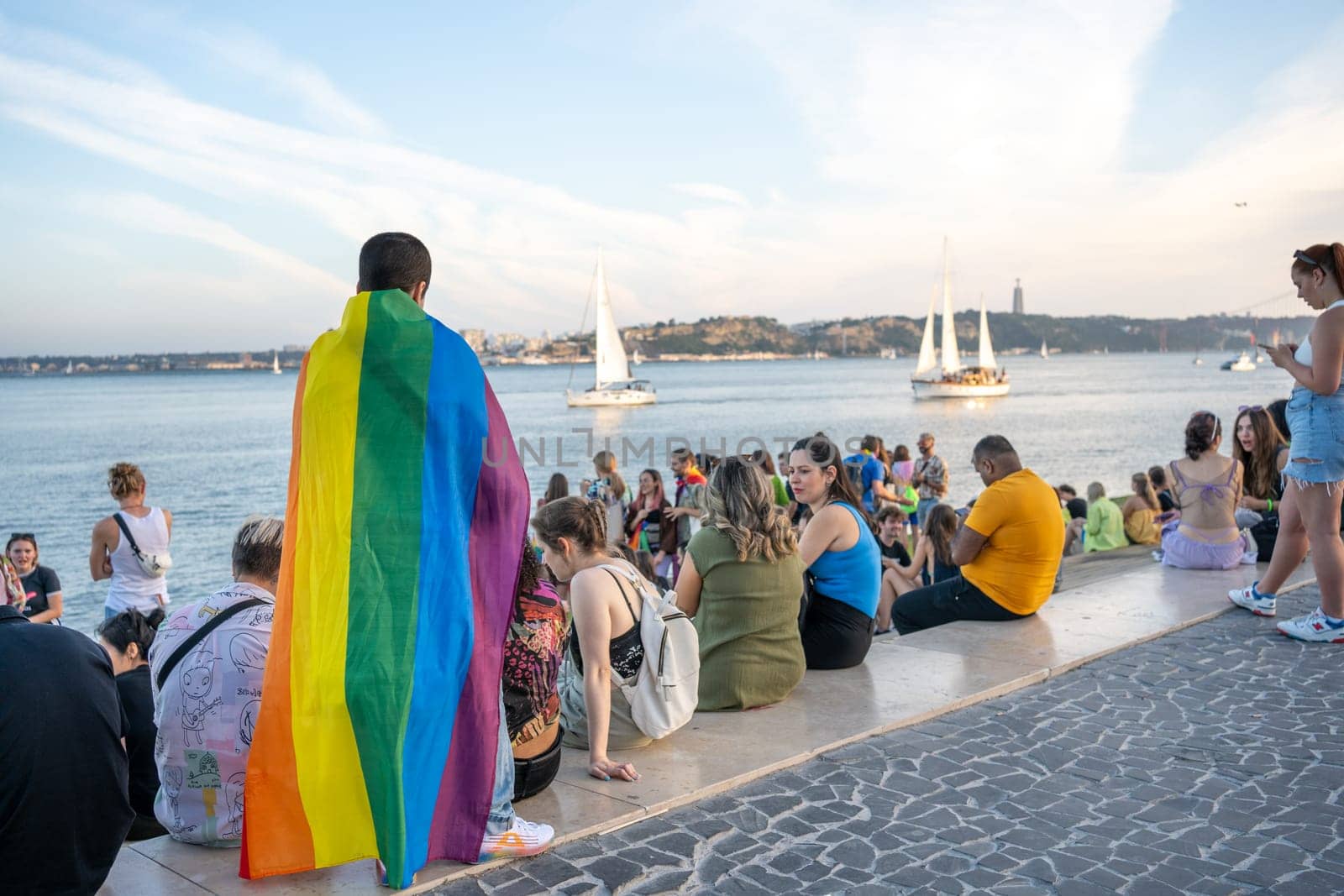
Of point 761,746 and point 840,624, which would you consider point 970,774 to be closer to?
point 761,746

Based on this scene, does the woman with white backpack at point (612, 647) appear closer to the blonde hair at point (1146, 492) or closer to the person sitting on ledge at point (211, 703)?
the person sitting on ledge at point (211, 703)

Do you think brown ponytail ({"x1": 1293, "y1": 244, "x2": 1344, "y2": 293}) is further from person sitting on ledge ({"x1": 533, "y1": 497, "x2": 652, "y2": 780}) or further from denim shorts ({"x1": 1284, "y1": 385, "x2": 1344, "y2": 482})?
person sitting on ledge ({"x1": 533, "y1": 497, "x2": 652, "y2": 780})

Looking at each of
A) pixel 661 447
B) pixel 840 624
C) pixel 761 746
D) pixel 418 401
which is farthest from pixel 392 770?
pixel 661 447

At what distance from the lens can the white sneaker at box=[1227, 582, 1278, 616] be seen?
6523 millimetres

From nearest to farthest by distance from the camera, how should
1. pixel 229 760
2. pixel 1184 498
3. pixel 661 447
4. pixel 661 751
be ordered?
pixel 229 760, pixel 661 751, pixel 1184 498, pixel 661 447

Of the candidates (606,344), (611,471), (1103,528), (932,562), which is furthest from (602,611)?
(606,344)

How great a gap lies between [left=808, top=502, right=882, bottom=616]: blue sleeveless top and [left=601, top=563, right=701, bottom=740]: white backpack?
139 cm

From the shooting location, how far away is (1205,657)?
18.6ft

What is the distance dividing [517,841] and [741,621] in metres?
1.81

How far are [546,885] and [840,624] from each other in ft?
8.90

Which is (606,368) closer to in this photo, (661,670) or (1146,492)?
(1146,492)

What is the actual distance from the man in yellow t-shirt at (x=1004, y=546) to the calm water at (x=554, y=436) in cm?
1292

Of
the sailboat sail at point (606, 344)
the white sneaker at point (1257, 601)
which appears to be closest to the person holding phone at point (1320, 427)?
the white sneaker at point (1257, 601)

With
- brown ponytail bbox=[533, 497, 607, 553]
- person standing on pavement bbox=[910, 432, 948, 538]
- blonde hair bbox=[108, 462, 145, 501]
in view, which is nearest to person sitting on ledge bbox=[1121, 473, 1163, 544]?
person standing on pavement bbox=[910, 432, 948, 538]
